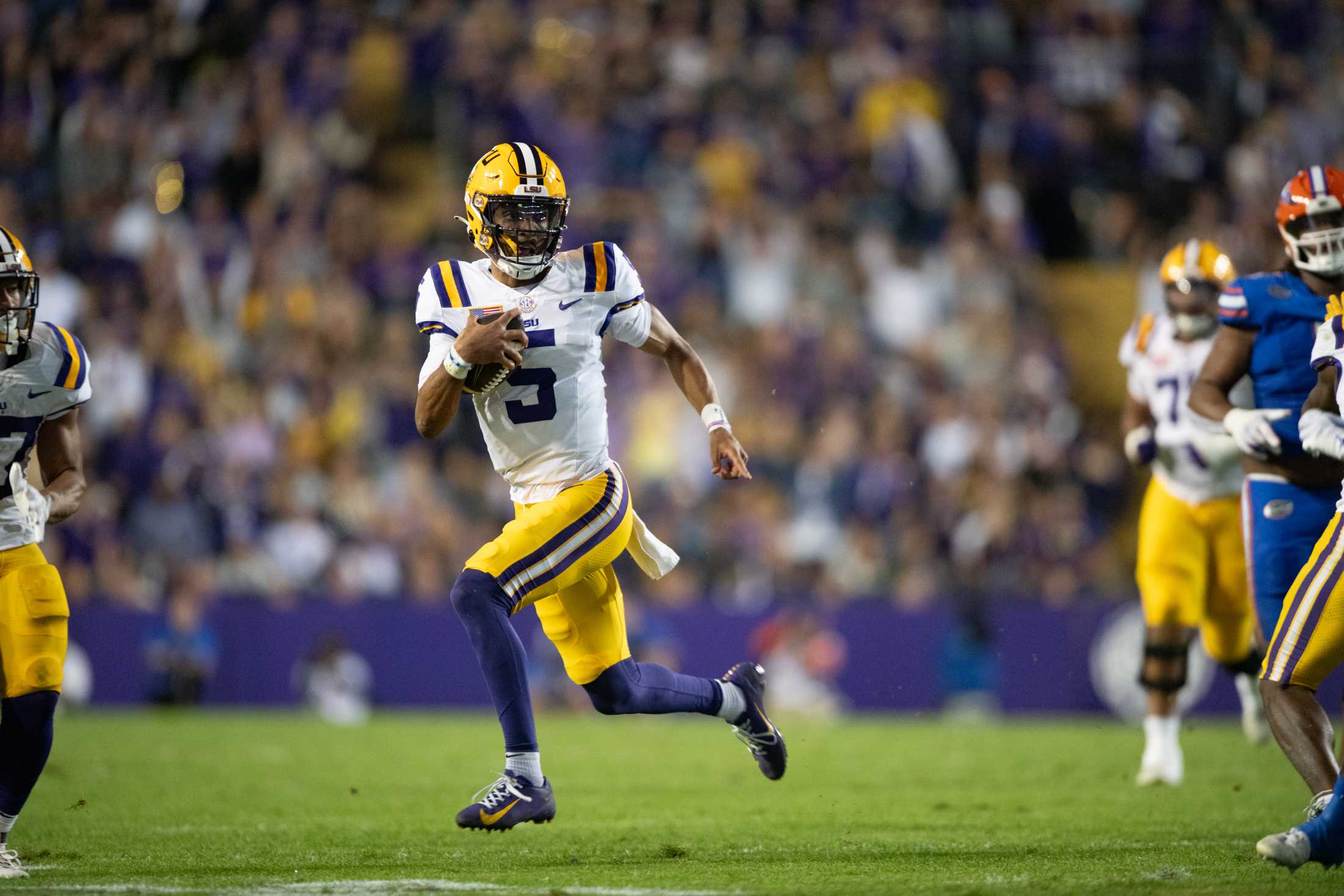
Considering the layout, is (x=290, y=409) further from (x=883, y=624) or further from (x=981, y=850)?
(x=981, y=850)

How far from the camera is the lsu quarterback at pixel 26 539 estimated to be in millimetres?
5238

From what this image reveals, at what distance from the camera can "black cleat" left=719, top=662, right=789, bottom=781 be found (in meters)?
6.05

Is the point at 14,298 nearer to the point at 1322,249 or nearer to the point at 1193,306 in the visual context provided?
the point at 1322,249

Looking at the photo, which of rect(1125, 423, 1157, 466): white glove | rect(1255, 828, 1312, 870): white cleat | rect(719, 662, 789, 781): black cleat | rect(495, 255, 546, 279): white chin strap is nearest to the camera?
rect(1255, 828, 1312, 870): white cleat

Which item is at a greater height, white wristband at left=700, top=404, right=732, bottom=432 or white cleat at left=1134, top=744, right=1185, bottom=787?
white wristband at left=700, top=404, right=732, bottom=432

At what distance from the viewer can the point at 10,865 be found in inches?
203

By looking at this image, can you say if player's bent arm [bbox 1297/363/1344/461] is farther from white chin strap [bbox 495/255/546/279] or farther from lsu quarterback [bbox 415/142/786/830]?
white chin strap [bbox 495/255/546/279]

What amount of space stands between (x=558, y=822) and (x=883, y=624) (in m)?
6.29

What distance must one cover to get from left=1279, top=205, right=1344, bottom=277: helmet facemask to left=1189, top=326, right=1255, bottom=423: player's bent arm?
1.13ft

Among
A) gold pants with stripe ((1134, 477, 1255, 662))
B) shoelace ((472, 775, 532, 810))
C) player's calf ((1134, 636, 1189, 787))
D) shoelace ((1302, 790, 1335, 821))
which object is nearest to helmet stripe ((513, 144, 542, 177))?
shoelace ((472, 775, 532, 810))

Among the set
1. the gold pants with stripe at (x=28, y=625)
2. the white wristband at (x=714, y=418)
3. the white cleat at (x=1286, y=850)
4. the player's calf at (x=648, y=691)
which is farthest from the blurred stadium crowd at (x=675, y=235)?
the white cleat at (x=1286, y=850)

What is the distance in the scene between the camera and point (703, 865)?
5.24m

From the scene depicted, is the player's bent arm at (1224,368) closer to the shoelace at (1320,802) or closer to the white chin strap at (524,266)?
the shoelace at (1320,802)

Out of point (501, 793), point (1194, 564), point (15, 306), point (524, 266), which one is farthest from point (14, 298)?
point (1194, 564)
